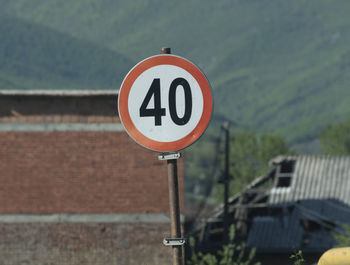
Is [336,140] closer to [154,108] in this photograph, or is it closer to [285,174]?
[285,174]

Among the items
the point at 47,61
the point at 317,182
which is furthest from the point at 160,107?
the point at 47,61

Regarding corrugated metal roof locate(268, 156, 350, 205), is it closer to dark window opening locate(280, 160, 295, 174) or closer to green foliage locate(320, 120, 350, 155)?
dark window opening locate(280, 160, 295, 174)

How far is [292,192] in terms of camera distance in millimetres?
26906

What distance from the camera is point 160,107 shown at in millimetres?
4320

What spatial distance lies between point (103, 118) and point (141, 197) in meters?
1.45

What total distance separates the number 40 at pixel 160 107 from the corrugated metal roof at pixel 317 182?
22.4 metres

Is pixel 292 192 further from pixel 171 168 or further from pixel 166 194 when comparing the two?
pixel 171 168

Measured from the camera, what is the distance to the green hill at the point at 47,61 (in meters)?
152

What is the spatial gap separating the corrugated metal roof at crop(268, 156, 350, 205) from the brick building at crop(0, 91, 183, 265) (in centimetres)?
1543

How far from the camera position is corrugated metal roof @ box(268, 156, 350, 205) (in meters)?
26.7

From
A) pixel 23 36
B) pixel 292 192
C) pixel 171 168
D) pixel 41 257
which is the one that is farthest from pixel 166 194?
pixel 23 36

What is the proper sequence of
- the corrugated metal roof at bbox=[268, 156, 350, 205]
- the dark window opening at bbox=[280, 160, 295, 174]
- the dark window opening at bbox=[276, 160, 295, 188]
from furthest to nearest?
the dark window opening at bbox=[280, 160, 295, 174]
the dark window opening at bbox=[276, 160, 295, 188]
the corrugated metal roof at bbox=[268, 156, 350, 205]

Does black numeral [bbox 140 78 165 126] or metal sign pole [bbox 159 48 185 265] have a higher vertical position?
black numeral [bbox 140 78 165 126]

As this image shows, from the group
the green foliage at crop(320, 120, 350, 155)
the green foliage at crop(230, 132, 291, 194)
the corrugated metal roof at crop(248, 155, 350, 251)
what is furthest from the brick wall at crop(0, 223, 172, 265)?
the green foliage at crop(320, 120, 350, 155)
